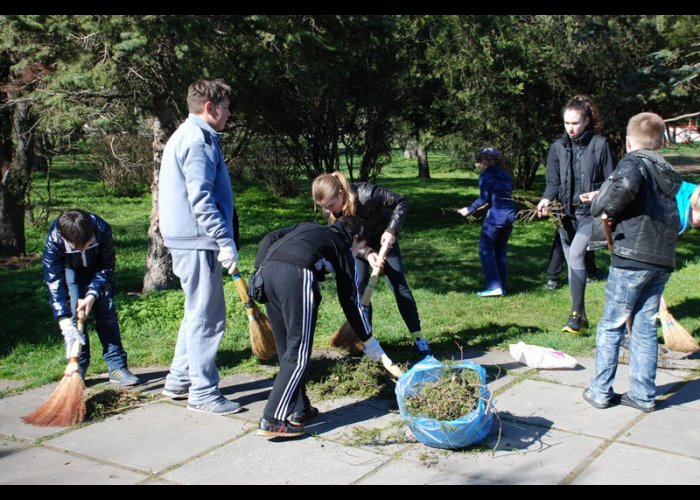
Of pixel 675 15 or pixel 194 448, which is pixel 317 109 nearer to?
pixel 675 15

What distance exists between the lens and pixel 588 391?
488 centimetres

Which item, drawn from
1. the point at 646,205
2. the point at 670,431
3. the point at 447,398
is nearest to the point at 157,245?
the point at 447,398

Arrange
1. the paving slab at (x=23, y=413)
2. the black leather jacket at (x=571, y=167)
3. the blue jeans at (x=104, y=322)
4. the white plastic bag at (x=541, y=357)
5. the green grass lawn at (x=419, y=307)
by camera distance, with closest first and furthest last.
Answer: the paving slab at (x=23, y=413) < the blue jeans at (x=104, y=322) < the white plastic bag at (x=541, y=357) < the green grass lawn at (x=419, y=307) < the black leather jacket at (x=571, y=167)

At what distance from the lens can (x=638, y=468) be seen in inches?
150

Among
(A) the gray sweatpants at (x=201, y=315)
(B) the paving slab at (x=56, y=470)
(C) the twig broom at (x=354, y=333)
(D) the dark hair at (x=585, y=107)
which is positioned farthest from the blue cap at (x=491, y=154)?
(B) the paving slab at (x=56, y=470)

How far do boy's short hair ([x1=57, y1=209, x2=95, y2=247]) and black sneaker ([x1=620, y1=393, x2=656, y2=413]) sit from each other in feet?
12.4

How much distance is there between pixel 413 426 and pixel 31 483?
2.04 metres

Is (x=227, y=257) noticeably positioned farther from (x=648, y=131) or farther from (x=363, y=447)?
(x=648, y=131)

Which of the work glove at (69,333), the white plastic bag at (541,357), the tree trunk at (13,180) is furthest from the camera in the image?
the tree trunk at (13,180)

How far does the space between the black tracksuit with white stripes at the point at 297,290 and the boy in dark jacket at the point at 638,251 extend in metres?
1.64

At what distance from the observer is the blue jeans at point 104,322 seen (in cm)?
534

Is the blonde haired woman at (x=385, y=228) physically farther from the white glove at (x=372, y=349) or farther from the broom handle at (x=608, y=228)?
the broom handle at (x=608, y=228)

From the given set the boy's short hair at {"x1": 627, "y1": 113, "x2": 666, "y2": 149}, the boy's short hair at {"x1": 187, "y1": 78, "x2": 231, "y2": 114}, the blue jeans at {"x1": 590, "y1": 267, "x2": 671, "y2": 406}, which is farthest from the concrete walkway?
the boy's short hair at {"x1": 187, "y1": 78, "x2": 231, "y2": 114}

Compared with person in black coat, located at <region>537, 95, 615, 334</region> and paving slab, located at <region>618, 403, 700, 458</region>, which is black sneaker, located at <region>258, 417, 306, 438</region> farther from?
person in black coat, located at <region>537, 95, 615, 334</region>
